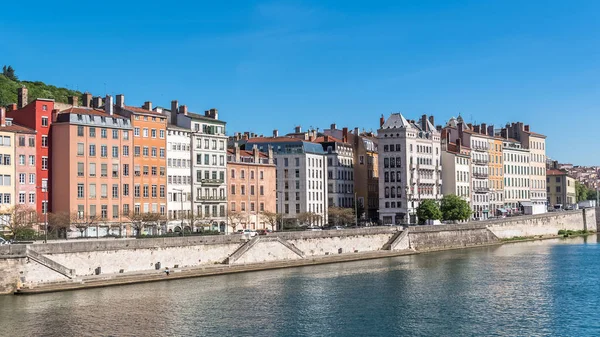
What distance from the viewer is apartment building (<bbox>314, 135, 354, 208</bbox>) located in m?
115

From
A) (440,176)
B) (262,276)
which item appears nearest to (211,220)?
(262,276)

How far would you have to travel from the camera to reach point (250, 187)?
3878 inches

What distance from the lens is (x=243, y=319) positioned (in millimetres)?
45750

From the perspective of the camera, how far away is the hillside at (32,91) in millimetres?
117688

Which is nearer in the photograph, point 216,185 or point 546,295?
point 546,295

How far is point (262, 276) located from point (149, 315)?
19967 mm

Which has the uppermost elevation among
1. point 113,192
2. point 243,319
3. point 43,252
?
point 113,192

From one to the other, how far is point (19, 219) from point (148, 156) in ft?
60.6

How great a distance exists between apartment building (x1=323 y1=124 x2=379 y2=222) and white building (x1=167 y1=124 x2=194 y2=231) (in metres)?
35.5

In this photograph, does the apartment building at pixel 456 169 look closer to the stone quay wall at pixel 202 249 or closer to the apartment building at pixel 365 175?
the apartment building at pixel 365 175

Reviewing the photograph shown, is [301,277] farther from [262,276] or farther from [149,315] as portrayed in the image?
[149,315]

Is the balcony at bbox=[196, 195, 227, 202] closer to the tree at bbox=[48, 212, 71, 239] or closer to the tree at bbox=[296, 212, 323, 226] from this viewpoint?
the tree at bbox=[296, 212, 323, 226]

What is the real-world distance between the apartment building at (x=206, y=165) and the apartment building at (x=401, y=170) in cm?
2763

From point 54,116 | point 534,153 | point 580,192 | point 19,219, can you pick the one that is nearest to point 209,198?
point 54,116
